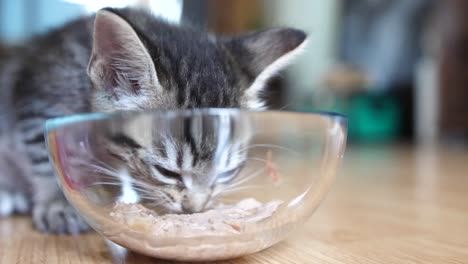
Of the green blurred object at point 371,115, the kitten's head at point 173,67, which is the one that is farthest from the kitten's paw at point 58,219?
the green blurred object at point 371,115

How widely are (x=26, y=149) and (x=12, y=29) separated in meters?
3.64

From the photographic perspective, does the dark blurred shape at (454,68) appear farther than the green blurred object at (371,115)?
No

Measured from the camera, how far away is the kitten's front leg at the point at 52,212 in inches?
41.3

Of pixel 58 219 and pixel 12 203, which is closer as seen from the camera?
pixel 58 219

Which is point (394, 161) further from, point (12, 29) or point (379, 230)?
point (12, 29)

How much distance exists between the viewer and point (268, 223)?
2.60 ft

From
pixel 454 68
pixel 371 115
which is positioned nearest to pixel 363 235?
pixel 454 68

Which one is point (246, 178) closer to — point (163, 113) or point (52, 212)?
point (163, 113)

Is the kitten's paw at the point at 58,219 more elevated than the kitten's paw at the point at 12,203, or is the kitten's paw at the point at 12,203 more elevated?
the kitten's paw at the point at 58,219

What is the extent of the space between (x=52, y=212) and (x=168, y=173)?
40 cm

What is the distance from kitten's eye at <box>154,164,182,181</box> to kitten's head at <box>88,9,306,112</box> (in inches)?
5.0

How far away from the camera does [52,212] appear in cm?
110

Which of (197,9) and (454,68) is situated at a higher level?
(197,9)

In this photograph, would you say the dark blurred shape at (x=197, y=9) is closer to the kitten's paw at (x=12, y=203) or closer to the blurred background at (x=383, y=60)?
the blurred background at (x=383, y=60)
